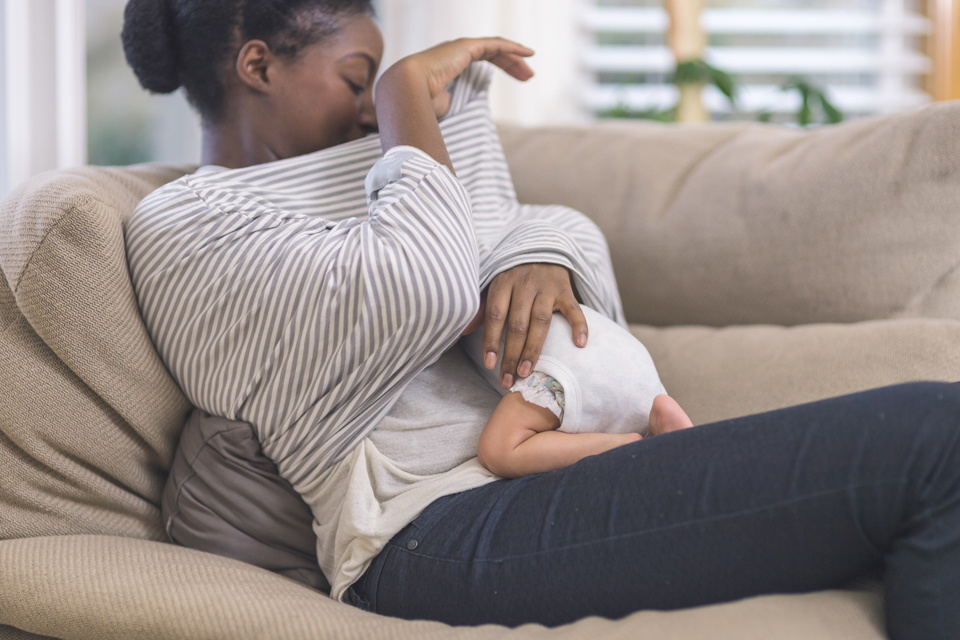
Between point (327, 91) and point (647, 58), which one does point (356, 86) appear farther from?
point (647, 58)

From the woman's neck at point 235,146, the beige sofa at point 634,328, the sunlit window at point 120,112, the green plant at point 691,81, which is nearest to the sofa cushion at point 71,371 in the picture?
the beige sofa at point 634,328

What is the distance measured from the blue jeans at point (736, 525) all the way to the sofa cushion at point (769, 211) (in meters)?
0.42

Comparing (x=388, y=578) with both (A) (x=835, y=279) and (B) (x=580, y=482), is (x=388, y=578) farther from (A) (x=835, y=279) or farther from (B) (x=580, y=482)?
(A) (x=835, y=279)

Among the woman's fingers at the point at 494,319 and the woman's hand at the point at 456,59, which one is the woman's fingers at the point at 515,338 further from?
the woman's hand at the point at 456,59

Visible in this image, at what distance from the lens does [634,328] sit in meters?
1.13

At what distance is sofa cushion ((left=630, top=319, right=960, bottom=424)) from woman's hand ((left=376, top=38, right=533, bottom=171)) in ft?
1.55

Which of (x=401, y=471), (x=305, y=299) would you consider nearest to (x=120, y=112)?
(x=305, y=299)

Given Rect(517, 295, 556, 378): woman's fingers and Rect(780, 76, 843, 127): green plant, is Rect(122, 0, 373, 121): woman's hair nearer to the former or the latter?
Rect(517, 295, 556, 378): woman's fingers

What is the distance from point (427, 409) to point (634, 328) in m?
0.46

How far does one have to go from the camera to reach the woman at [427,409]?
58cm

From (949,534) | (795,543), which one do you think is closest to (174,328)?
(795,543)

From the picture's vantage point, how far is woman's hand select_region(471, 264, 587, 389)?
0.75m

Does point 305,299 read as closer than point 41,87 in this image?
Yes

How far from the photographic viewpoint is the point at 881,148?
3.22ft
